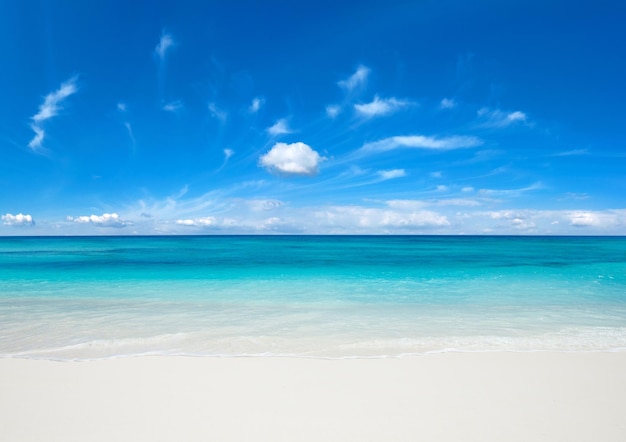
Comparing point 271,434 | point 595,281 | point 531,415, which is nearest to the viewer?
point 271,434

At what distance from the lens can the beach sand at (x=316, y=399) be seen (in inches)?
154

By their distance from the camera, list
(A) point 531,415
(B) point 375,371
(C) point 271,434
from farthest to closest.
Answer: (B) point 375,371, (A) point 531,415, (C) point 271,434

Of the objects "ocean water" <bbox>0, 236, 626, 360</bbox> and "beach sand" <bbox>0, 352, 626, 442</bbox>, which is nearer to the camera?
"beach sand" <bbox>0, 352, 626, 442</bbox>

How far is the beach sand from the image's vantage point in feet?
12.8

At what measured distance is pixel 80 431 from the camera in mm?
3904

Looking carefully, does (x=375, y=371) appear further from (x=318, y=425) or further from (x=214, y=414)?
(x=214, y=414)

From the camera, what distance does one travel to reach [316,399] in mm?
4668

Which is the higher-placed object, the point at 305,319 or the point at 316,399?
the point at 316,399

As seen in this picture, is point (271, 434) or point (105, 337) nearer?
point (271, 434)

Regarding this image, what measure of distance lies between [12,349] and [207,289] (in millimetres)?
9239

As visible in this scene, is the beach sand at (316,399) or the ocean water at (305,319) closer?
the beach sand at (316,399)

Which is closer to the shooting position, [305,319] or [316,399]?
[316,399]

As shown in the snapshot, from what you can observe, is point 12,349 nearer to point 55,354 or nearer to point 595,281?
point 55,354

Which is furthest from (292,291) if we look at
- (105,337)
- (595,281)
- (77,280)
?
(595,281)
